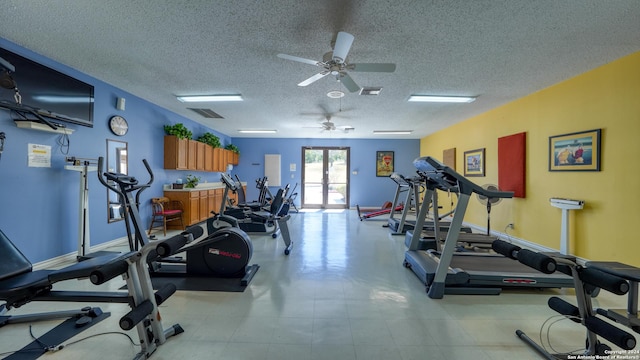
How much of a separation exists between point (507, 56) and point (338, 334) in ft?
11.8

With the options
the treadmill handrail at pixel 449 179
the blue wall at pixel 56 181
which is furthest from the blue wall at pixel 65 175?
the treadmill handrail at pixel 449 179

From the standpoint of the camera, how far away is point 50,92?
317cm

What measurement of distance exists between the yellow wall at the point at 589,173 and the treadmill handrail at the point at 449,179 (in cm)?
187

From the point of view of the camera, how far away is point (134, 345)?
5.98ft

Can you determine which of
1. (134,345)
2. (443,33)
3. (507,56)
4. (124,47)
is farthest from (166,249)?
(507,56)

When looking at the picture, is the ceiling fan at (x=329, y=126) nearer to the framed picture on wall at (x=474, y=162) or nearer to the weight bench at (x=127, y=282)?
the framed picture on wall at (x=474, y=162)

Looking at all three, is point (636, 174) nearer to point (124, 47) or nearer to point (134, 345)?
point (134, 345)

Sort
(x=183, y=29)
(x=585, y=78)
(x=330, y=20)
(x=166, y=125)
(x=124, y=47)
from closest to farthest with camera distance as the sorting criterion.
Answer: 1. (x=330, y=20)
2. (x=183, y=29)
3. (x=124, y=47)
4. (x=585, y=78)
5. (x=166, y=125)

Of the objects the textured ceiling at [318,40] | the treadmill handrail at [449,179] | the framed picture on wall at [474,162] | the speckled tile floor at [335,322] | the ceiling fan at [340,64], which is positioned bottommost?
the speckled tile floor at [335,322]

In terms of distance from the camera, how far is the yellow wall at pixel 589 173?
297 centimetres

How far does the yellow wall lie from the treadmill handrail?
6.13ft

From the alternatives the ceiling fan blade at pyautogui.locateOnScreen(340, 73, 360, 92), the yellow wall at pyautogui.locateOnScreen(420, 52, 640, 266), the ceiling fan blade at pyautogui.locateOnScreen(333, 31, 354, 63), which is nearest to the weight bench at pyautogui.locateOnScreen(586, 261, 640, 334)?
the yellow wall at pyautogui.locateOnScreen(420, 52, 640, 266)

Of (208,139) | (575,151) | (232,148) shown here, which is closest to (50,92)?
(208,139)

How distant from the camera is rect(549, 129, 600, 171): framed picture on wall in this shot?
3.34 metres
